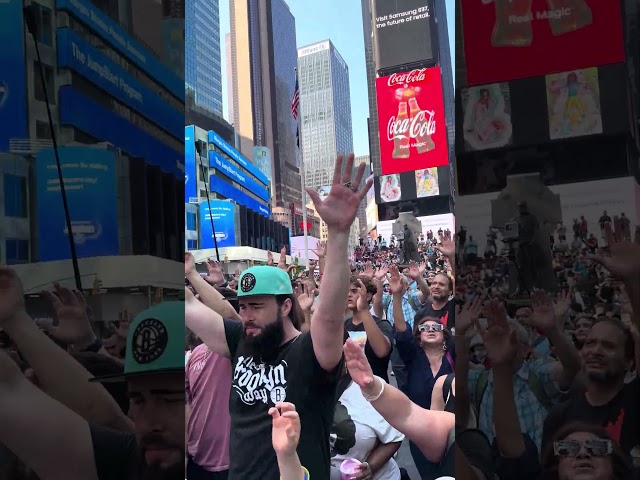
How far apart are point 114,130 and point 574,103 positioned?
133 centimetres

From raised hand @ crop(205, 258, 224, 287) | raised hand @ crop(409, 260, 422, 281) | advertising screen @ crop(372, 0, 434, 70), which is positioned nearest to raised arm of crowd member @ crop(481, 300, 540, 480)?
raised hand @ crop(205, 258, 224, 287)

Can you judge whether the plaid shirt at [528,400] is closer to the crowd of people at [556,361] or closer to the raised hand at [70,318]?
the crowd of people at [556,361]

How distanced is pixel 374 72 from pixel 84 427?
876 centimetres

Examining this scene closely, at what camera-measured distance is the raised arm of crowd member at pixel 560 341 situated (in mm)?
1572

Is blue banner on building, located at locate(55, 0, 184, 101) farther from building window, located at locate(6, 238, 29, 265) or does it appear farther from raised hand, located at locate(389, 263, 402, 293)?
raised hand, located at locate(389, 263, 402, 293)

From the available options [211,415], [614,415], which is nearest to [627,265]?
[614,415]

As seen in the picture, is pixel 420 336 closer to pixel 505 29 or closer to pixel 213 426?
pixel 213 426

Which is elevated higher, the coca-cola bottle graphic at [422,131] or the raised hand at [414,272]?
the coca-cola bottle graphic at [422,131]

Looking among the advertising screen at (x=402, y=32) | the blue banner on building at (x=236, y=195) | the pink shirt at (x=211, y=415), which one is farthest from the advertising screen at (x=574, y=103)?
the blue banner on building at (x=236, y=195)

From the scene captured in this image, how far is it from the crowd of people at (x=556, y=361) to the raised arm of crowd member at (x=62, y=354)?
3.37ft

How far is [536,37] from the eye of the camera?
165cm

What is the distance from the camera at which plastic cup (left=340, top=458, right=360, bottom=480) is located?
96.5 inches

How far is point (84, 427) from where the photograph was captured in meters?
1.27

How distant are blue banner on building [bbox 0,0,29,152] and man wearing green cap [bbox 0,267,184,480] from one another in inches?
13.0
